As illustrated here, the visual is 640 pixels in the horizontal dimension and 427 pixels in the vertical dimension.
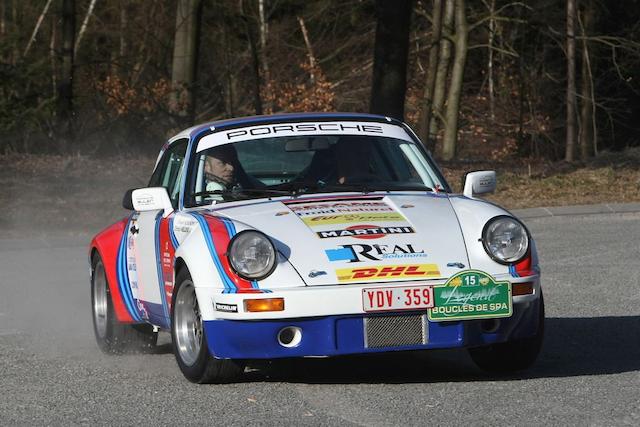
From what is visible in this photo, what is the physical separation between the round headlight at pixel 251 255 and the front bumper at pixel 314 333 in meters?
0.15

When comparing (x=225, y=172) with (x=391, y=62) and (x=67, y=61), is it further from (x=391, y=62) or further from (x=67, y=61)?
(x=67, y=61)

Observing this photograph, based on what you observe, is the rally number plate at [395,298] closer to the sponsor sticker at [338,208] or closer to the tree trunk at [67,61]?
the sponsor sticker at [338,208]

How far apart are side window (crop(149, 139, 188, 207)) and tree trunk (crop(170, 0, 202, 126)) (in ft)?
64.3

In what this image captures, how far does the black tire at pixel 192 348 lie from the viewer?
280 inches

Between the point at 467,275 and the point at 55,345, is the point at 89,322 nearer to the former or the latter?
the point at 55,345

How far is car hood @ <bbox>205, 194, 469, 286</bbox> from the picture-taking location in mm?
6785

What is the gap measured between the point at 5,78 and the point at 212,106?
392 inches

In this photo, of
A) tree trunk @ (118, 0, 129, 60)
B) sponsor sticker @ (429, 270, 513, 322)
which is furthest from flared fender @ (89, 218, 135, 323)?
tree trunk @ (118, 0, 129, 60)

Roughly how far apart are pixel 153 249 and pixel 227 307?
1.41 meters

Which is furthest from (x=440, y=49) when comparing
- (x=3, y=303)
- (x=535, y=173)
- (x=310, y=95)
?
(x=3, y=303)

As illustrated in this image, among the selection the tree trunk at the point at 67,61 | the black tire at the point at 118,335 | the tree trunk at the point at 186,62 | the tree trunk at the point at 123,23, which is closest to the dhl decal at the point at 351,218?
the black tire at the point at 118,335

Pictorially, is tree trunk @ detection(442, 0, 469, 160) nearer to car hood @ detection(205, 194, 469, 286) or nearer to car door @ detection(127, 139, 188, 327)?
car door @ detection(127, 139, 188, 327)

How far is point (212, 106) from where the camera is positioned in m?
38.6

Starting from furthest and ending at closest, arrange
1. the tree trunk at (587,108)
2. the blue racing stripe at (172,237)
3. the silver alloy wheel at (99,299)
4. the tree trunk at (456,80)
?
1. the tree trunk at (587,108)
2. the tree trunk at (456,80)
3. the silver alloy wheel at (99,299)
4. the blue racing stripe at (172,237)
